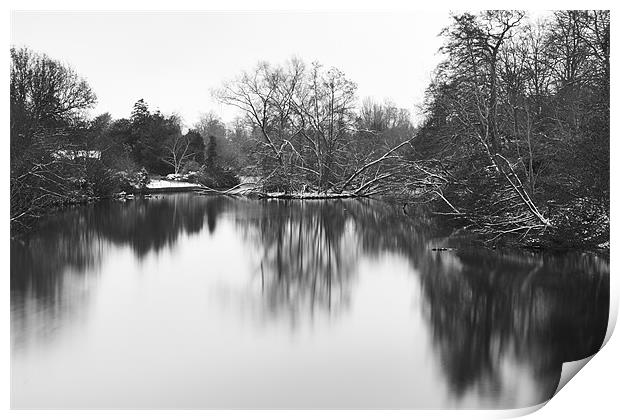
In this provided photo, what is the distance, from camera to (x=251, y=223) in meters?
13.5

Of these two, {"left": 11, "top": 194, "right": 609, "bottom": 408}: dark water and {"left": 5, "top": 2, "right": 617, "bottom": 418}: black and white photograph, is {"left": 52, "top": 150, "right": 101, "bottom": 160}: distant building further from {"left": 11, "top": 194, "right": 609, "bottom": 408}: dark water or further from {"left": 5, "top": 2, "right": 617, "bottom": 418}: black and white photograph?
{"left": 11, "top": 194, "right": 609, "bottom": 408}: dark water

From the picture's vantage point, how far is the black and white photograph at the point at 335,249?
4.23 meters

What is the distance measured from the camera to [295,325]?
5.29m

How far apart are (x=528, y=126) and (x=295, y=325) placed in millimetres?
5726

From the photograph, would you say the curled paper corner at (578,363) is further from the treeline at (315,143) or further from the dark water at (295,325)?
the treeline at (315,143)

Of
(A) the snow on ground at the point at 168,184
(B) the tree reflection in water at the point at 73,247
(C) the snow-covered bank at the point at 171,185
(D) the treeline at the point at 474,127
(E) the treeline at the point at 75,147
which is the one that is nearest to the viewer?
(B) the tree reflection in water at the point at 73,247

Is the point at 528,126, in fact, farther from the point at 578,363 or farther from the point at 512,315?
the point at 578,363

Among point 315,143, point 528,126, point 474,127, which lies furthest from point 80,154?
point 528,126

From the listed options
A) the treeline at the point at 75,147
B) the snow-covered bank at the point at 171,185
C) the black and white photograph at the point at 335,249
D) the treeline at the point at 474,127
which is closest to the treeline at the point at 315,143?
the treeline at the point at 474,127

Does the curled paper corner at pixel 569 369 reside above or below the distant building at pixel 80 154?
below

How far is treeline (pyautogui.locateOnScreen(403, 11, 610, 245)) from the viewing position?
6.77 m

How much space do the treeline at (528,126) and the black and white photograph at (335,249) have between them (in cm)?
5

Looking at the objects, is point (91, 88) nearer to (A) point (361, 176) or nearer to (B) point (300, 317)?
(B) point (300, 317)

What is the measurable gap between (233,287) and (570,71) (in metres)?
6.35
